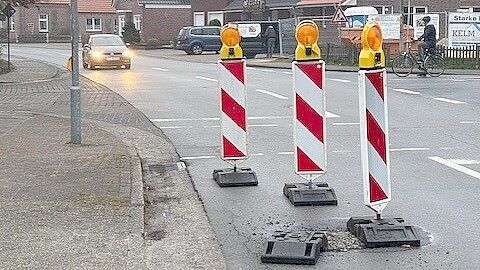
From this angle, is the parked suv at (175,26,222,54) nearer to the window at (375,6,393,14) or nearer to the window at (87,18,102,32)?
the window at (375,6,393,14)

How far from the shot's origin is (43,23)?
298 feet

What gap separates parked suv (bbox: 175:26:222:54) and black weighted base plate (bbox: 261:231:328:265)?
46056 mm

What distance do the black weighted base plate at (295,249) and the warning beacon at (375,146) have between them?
1.46ft

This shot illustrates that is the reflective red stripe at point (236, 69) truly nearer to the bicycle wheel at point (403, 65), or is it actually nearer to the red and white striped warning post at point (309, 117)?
the red and white striped warning post at point (309, 117)

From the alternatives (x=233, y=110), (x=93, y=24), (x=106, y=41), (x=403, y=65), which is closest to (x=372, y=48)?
(x=233, y=110)

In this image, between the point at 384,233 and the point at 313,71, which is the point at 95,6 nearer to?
the point at 313,71

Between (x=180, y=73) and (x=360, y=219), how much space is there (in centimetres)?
2504

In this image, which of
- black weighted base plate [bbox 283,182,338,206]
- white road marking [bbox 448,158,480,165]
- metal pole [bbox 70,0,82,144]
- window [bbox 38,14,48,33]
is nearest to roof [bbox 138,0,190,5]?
window [bbox 38,14,48,33]

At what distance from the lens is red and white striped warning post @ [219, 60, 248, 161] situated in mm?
9359

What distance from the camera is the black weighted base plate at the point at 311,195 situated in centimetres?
816

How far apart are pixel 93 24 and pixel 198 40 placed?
42.0 m

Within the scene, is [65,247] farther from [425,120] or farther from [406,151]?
[425,120]

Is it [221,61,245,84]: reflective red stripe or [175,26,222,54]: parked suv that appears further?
[175,26,222,54]: parked suv

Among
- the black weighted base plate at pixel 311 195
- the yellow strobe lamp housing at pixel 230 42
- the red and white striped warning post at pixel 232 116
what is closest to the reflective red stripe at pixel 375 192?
the black weighted base plate at pixel 311 195
